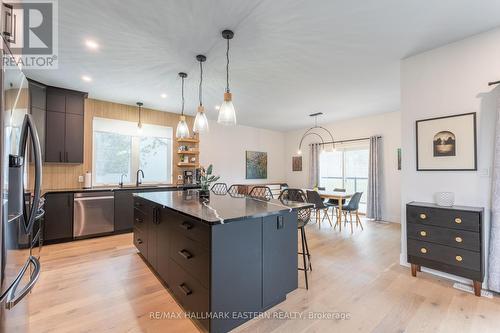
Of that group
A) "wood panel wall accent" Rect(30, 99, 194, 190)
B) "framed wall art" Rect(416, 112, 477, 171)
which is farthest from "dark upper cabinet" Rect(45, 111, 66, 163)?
"framed wall art" Rect(416, 112, 477, 171)

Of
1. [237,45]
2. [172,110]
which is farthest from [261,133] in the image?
[237,45]

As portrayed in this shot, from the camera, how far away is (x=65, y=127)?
4.04m

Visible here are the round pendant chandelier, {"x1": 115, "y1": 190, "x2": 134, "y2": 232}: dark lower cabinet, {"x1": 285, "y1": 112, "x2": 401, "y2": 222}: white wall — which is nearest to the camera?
{"x1": 115, "y1": 190, "x2": 134, "y2": 232}: dark lower cabinet

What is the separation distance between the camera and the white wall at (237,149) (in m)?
6.37

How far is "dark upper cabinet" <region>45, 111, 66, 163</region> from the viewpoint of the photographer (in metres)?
3.86

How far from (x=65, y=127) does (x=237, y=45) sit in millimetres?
3653

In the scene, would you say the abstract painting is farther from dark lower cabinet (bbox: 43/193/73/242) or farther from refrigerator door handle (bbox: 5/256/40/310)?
refrigerator door handle (bbox: 5/256/40/310)

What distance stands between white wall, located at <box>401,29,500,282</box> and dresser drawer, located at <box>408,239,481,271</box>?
1.08ft

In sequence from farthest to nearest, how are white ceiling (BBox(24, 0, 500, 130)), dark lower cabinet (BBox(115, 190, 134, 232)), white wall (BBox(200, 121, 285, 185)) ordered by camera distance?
white wall (BBox(200, 121, 285, 185)) → dark lower cabinet (BBox(115, 190, 134, 232)) → white ceiling (BBox(24, 0, 500, 130))

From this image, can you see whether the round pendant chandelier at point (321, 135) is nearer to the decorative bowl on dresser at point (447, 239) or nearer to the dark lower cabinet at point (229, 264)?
the decorative bowl on dresser at point (447, 239)

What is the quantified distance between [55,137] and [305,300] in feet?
15.7

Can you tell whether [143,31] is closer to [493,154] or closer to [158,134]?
[158,134]

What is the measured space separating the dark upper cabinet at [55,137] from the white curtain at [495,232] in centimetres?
617

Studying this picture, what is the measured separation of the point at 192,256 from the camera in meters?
1.73
